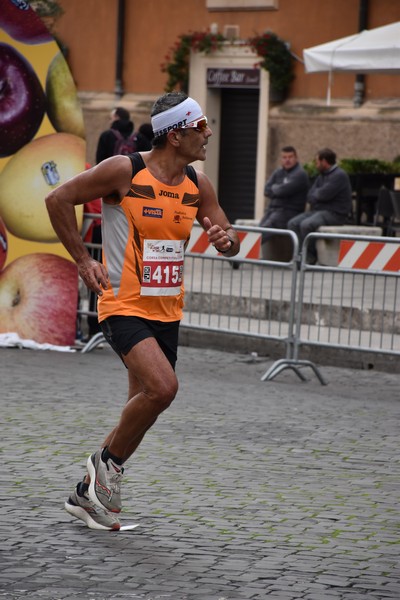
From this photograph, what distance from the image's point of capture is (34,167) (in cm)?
1348

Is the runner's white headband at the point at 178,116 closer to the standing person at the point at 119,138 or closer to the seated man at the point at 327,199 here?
the standing person at the point at 119,138

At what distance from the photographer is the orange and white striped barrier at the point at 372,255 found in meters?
12.5

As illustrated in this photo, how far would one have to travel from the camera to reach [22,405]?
403 inches

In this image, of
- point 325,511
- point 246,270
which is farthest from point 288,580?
point 246,270

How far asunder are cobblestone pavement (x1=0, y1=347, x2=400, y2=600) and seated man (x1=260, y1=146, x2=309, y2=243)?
22.5ft

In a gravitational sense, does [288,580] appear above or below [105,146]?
below

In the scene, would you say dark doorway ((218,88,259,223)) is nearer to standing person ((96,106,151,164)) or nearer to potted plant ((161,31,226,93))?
potted plant ((161,31,226,93))

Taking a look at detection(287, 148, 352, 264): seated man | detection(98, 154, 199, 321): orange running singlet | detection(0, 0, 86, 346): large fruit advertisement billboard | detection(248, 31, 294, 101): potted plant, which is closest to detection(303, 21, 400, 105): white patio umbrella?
detection(287, 148, 352, 264): seated man

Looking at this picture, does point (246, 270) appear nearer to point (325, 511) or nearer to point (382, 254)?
point (382, 254)

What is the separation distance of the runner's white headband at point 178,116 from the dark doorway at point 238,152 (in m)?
19.8

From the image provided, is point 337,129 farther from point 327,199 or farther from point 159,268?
point 159,268

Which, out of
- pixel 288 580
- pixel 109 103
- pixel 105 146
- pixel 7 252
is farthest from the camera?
pixel 109 103

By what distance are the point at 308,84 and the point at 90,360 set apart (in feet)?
41.9

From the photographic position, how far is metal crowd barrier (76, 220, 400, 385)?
41.4 ft
